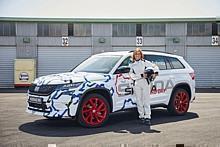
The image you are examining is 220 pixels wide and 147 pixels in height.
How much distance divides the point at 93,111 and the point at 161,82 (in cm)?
224

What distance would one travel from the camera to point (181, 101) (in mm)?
9695

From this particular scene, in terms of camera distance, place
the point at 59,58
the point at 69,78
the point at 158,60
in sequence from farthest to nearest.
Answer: the point at 59,58 < the point at 158,60 < the point at 69,78

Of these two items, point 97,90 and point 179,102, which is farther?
point 179,102

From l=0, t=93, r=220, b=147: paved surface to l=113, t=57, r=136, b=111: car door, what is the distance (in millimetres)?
491

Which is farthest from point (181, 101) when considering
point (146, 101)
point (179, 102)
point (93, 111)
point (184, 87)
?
point (93, 111)

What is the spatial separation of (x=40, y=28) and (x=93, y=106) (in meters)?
18.7

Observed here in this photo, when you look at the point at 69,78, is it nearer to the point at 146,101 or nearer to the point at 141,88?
the point at 141,88

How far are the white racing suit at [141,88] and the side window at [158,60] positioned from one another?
2.66 ft

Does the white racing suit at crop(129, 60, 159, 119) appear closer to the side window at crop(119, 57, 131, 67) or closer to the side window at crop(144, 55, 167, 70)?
the side window at crop(119, 57, 131, 67)

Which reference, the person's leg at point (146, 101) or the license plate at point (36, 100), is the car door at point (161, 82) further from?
the license plate at point (36, 100)

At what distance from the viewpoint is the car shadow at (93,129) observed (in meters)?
7.28

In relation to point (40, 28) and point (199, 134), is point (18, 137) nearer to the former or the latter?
point (199, 134)

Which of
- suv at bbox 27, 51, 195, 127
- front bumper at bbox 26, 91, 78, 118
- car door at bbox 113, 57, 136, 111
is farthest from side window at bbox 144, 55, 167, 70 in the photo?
front bumper at bbox 26, 91, 78, 118

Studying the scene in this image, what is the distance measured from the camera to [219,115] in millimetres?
9875
